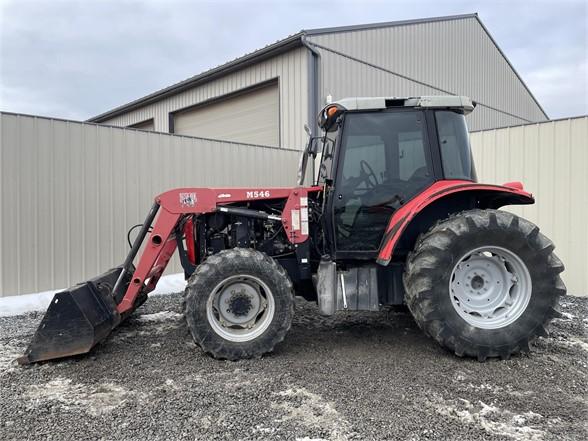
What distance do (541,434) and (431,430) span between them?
646 millimetres

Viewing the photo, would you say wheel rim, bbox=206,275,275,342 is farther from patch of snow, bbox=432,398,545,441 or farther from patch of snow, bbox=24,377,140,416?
patch of snow, bbox=432,398,545,441

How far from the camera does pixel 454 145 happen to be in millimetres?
4012

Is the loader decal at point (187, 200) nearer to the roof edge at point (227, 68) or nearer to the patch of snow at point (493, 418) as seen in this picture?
the patch of snow at point (493, 418)

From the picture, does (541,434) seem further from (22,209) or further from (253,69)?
(253,69)

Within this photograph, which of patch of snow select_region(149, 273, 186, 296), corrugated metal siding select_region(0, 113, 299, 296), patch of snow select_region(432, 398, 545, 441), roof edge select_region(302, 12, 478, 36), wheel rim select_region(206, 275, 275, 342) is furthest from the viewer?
roof edge select_region(302, 12, 478, 36)

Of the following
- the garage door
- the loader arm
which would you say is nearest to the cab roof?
the loader arm

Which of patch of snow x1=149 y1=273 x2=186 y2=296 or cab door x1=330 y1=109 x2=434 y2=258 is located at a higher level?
cab door x1=330 y1=109 x2=434 y2=258

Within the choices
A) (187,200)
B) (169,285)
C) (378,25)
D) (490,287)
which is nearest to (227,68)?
(378,25)

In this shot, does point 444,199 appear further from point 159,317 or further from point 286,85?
point 286,85

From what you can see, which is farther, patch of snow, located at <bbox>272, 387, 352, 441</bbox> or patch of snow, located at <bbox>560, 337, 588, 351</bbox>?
patch of snow, located at <bbox>560, 337, 588, 351</bbox>

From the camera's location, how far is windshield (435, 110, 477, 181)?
12.9 ft

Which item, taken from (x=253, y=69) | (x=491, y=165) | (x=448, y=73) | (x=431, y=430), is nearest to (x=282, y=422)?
(x=431, y=430)

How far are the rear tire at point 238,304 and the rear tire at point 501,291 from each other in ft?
3.86

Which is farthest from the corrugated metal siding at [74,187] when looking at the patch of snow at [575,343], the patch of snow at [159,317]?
the patch of snow at [575,343]
